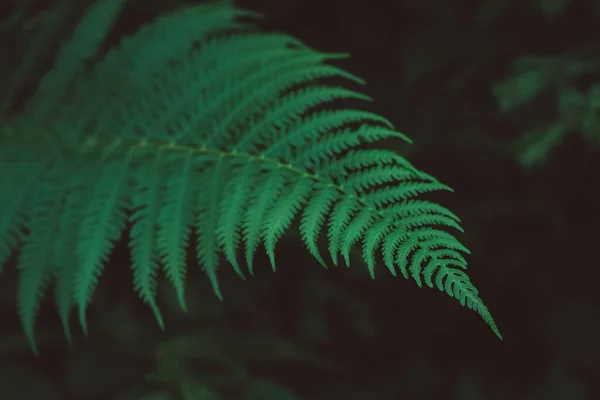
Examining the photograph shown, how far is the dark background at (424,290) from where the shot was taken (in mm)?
1726

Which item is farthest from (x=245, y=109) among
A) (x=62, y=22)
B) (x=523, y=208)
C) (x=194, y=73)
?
(x=523, y=208)

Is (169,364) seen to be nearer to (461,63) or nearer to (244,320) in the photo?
(244,320)

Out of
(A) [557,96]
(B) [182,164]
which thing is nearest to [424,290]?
(A) [557,96]

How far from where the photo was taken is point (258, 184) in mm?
1232

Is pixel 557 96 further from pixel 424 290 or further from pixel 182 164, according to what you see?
pixel 182 164

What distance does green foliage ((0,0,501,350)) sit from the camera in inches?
45.4

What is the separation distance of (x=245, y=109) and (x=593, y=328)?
121cm

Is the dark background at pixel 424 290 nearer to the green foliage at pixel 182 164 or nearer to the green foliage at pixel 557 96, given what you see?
the green foliage at pixel 557 96

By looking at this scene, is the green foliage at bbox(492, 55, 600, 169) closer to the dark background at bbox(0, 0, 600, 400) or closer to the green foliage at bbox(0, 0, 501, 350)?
the dark background at bbox(0, 0, 600, 400)

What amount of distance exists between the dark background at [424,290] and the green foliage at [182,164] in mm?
374

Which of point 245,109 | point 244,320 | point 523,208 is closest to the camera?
point 245,109

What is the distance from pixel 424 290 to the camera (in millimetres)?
2021

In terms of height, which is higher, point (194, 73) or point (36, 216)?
point (194, 73)

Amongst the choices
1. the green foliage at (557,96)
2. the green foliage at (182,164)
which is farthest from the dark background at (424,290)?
the green foliage at (182,164)
